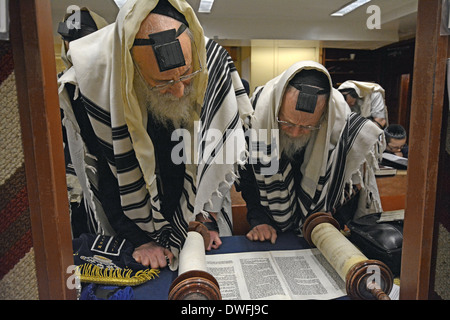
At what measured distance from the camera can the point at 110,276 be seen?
0.91 meters

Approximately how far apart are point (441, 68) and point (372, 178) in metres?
1.08

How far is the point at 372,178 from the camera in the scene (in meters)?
1.50

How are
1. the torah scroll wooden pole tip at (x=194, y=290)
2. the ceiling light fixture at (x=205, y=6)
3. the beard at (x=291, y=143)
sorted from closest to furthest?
the torah scroll wooden pole tip at (x=194, y=290) → the beard at (x=291, y=143) → the ceiling light fixture at (x=205, y=6)

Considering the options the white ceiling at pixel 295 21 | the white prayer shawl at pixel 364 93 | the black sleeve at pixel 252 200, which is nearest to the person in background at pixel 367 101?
the white prayer shawl at pixel 364 93

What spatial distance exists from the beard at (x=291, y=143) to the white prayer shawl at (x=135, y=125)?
0.72 feet

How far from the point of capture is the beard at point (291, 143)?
4.20ft

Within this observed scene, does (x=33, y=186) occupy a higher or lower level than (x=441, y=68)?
lower

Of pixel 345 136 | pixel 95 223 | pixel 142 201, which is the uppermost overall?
pixel 345 136

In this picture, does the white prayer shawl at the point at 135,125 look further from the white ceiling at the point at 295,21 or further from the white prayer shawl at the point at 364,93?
the white prayer shawl at the point at 364,93

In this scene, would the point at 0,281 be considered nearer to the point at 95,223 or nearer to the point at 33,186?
the point at 33,186

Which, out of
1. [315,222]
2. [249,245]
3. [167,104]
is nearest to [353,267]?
[315,222]

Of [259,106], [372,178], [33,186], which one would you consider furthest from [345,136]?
[33,186]

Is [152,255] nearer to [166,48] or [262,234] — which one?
[262,234]
